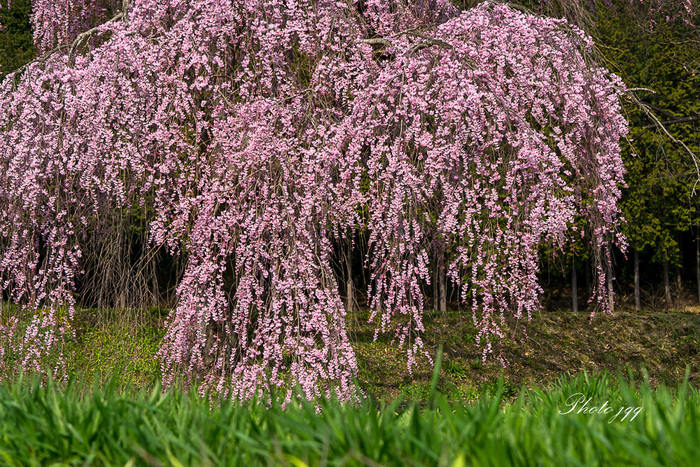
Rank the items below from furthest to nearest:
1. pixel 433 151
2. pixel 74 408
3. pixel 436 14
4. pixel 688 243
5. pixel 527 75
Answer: pixel 688 243 < pixel 436 14 < pixel 527 75 < pixel 433 151 < pixel 74 408

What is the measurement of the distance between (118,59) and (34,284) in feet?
6.61

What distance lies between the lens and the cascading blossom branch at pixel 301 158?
437 centimetres

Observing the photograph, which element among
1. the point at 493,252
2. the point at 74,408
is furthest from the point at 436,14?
the point at 74,408

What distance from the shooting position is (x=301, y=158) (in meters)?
4.78

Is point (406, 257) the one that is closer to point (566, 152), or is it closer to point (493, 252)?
point (493, 252)

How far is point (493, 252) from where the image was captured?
4.43 meters

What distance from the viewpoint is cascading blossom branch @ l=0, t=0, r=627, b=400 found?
4.37 metres

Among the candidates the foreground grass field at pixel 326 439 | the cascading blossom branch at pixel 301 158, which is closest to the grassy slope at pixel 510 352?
the cascading blossom branch at pixel 301 158

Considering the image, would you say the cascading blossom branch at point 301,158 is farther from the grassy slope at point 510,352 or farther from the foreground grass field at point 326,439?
the grassy slope at point 510,352

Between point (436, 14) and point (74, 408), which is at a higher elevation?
point (436, 14)

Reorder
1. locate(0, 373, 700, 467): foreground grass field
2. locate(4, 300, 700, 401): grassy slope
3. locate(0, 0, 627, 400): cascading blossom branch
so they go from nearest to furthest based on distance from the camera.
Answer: locate(0, 373, 700, 467): foreground grass field
locate(0, 0, 627, 400): cascading blossom branch
locate(4, 300, 700, 401): grassy slope

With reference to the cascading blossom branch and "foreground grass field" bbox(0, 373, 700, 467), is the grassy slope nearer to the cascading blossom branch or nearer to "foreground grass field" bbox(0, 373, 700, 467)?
the cascading blossom branch

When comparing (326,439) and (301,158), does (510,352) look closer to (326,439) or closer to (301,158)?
(301,158)

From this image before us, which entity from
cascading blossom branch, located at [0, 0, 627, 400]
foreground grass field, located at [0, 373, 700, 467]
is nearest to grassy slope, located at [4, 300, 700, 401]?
cascading blossom branch, located at [0, 0, 627, 400]
